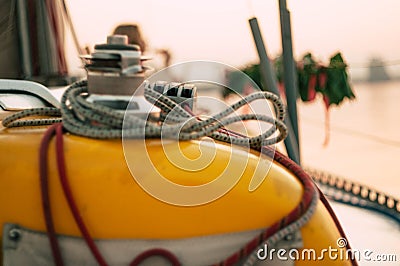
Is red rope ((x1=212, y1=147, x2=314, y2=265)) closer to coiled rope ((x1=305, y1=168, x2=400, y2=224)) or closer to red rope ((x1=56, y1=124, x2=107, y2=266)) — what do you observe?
red rope ((x1=56, y1=124, x2=107, y2=266))

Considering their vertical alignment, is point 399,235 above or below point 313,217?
below

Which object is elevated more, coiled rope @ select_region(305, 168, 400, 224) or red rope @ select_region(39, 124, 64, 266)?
red rope @ select_region(39, 124, 64, 266)

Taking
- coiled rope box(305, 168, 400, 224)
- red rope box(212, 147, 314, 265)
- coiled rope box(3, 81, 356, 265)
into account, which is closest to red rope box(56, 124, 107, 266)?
coiled rope box(3, 81, 356, 265)

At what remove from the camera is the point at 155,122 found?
0.97 metres

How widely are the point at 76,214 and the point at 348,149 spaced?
4.22 meters

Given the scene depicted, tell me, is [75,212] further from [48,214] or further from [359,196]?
[359,196]

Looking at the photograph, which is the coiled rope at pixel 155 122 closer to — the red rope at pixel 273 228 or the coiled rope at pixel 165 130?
the coiled rope at pixel 165 130

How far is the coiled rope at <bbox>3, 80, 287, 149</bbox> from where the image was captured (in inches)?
35.6

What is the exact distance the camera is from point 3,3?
5.58ft

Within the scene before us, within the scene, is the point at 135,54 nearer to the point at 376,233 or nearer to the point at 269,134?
the point at 269,134

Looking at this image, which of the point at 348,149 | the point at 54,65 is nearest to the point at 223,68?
the point at 54,65

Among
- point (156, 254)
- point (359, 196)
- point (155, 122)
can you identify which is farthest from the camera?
point (359, 196)

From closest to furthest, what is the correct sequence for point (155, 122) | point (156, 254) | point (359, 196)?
point (156, 254) < point (155, 122) < point (359, 196)

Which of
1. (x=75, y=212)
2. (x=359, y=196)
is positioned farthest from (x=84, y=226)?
(x=359, y=196)
